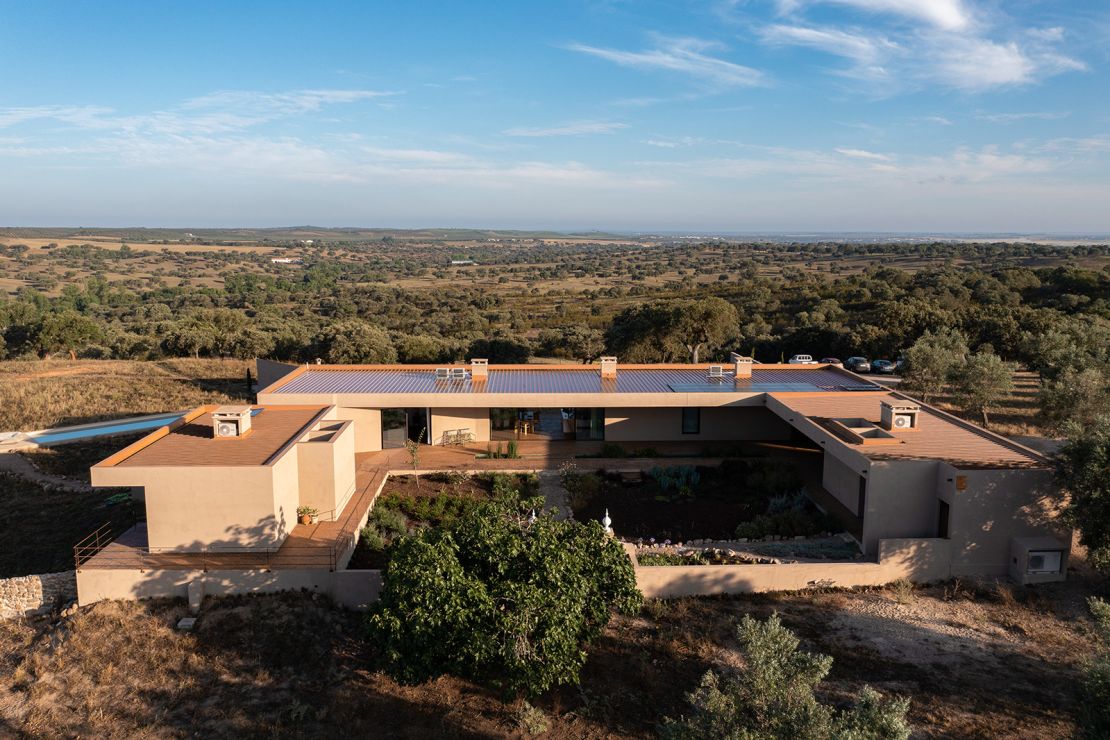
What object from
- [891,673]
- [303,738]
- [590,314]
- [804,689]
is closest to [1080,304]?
[590,314]

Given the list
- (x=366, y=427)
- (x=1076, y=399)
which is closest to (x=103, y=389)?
(x=366, y=427)

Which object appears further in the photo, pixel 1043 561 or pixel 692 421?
pixel 692 421

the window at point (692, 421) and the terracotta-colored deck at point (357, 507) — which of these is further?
the window at point (692, 421)

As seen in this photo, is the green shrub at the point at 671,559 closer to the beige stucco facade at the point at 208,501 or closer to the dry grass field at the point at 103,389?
the beige stucco facade at the point at 208,501

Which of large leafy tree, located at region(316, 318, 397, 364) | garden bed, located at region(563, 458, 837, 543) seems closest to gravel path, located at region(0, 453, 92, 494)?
garden bed, located at region(563, 458, 837, 543)

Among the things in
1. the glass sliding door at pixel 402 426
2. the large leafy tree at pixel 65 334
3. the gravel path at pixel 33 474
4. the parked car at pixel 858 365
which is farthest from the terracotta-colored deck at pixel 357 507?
the large leafy tree at pixel 65 334

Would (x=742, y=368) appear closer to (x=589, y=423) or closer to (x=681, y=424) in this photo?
(x=681, y=424)

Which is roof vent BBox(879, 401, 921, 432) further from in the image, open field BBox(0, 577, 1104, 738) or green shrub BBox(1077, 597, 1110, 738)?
green shrub BBox(1077, 597, 1110, 738)
